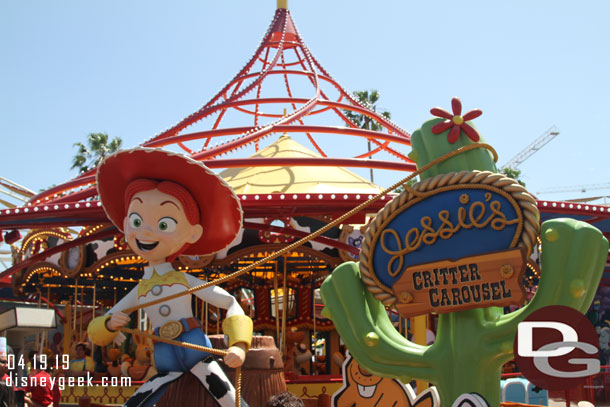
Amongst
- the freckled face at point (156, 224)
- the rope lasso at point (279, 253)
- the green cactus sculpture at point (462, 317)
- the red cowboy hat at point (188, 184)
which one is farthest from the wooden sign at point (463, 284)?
the freckled face at point (156, 224)

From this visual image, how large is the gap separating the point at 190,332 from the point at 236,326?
17.8 inches

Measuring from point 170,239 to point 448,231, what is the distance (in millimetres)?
2501

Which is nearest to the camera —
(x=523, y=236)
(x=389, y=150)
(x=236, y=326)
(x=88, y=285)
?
(x=523, y=236)

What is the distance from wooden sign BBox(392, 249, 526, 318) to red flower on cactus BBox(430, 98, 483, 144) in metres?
0.90

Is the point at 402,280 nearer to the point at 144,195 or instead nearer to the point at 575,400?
the point at 144,195

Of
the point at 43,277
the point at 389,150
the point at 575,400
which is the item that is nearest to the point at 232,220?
the point at 575,400

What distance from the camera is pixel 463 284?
4.44m

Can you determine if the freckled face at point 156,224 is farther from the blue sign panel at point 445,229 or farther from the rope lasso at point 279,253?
the blue sign panel at point 445,229

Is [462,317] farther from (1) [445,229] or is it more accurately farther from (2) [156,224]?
(2) [156,224]

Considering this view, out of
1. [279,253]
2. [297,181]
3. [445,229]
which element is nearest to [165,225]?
[279,253]

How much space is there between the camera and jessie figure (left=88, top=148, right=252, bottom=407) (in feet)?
17.7

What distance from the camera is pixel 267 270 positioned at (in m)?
15.8

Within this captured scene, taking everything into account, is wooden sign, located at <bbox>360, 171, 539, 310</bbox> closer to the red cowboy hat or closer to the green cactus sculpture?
the green cactus sculpture

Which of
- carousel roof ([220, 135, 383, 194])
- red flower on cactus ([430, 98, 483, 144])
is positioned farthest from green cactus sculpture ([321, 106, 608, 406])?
carousel roof ([220, 135, 383, 194])
